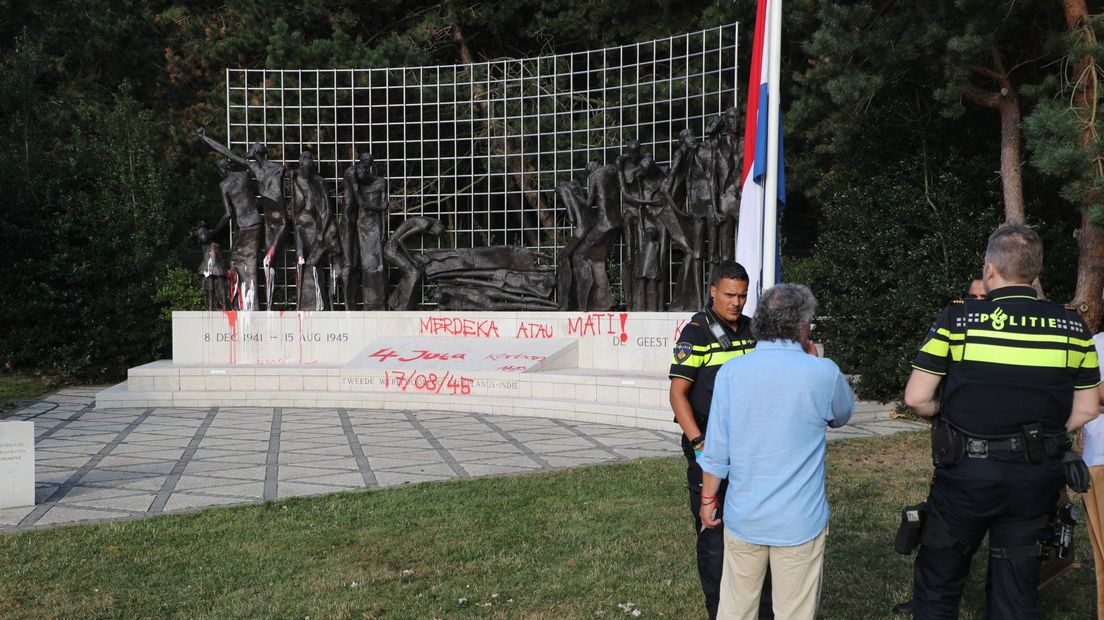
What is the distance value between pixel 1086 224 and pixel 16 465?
954cm

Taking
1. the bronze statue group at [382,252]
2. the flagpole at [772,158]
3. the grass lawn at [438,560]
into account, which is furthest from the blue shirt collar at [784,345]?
the bronze statue group at [382,252]

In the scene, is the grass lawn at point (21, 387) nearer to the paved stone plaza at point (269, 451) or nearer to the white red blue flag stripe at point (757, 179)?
the paved stone plaza at point (269, 451)

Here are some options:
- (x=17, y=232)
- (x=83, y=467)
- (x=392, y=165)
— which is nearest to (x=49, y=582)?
(x=83, y=467)

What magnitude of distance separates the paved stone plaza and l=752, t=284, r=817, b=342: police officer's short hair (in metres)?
4.61

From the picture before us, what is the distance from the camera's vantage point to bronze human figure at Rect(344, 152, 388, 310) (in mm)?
14312

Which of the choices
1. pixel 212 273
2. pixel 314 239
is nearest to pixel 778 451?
pixel 314 239

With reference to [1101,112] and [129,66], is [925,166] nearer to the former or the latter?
[1101,112]

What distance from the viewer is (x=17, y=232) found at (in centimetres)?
1599

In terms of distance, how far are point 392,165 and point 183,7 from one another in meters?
6.41

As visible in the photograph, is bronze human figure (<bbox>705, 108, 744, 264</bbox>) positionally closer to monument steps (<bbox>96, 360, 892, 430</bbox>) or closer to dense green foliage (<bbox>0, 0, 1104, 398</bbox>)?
dense green foliage (<bbox>0, 0, 1104, 398</bbox>)

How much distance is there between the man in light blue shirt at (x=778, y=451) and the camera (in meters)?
3.00

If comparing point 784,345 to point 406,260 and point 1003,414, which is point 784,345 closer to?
point 1003,414

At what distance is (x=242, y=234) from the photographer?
1446cm

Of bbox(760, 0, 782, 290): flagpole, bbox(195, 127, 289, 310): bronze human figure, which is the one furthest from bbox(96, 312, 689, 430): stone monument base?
bbox(760, 0, 782, 290): flagpole
